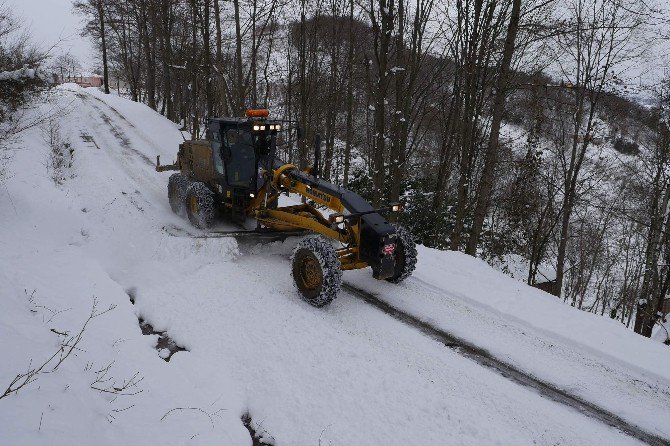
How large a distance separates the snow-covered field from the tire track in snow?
10 cm

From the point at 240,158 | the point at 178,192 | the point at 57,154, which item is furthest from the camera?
the point at 57,154

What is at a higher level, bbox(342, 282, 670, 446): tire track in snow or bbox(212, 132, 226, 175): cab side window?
bbox(212, 132, 226, 175): cab side window

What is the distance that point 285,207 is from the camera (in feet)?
28.0

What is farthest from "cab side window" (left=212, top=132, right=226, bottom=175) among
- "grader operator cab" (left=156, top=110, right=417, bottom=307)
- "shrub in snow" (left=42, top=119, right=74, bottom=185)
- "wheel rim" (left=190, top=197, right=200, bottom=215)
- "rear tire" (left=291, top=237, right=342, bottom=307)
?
"shrub in snow" (left=42, top=119, right=74, bottom=185)

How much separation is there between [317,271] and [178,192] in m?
4.99

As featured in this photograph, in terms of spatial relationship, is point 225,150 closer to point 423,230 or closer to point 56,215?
point 56,215

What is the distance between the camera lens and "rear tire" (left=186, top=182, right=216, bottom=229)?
9.35 meters

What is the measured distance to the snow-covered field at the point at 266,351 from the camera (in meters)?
4.28

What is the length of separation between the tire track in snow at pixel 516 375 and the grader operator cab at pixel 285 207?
2.18 ft

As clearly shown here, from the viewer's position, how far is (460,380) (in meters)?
5.15

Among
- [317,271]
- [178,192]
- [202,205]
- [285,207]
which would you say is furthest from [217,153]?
[317,271]

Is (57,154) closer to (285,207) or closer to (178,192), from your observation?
(178,192)

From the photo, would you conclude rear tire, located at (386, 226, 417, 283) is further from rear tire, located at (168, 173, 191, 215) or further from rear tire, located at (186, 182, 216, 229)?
rear tire, located at (168, 173, 191, 215)

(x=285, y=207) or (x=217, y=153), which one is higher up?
(x=217, y=153)
